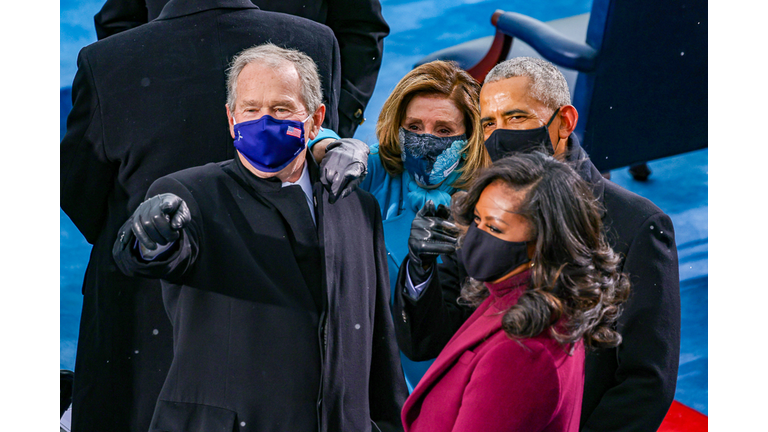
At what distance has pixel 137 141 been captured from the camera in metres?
2.17

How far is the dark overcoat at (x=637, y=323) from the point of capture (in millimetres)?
1968

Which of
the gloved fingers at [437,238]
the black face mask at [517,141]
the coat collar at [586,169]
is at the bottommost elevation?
the gloved fingers at [437,238]

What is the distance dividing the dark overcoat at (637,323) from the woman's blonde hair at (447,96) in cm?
40

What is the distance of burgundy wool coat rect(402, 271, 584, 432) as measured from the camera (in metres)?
→ 1.46

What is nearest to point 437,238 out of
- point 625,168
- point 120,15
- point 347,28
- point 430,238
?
point 430,238

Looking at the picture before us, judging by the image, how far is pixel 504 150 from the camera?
198 cm

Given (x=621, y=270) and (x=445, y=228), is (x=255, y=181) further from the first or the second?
(x=621, y=270)

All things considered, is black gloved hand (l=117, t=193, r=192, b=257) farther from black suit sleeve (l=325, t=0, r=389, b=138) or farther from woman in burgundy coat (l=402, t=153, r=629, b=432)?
black suit sleeve (l=325, t=0, r=389, b=138)

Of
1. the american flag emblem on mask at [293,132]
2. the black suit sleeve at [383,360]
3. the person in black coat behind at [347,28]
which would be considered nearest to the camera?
the american flag emblem on mask at [293,132]

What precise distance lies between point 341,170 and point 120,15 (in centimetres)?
115

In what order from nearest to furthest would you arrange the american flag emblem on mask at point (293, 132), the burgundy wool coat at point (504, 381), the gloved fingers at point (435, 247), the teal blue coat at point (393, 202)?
the burgundy wool coat at point (504, 381) → the gloved fingers at point (435, 247) → the american flag emblem on mask at point (293, 132) → the teal blue coat at point (393, 202)

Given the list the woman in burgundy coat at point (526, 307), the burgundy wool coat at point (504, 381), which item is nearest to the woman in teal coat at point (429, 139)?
the woman in burgundy coat at point (526, 307)

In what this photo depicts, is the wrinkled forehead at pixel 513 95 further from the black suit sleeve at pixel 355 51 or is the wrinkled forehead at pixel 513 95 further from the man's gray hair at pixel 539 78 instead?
the black suit sleeve at pixel 355 51

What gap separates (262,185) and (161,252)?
344 mm
